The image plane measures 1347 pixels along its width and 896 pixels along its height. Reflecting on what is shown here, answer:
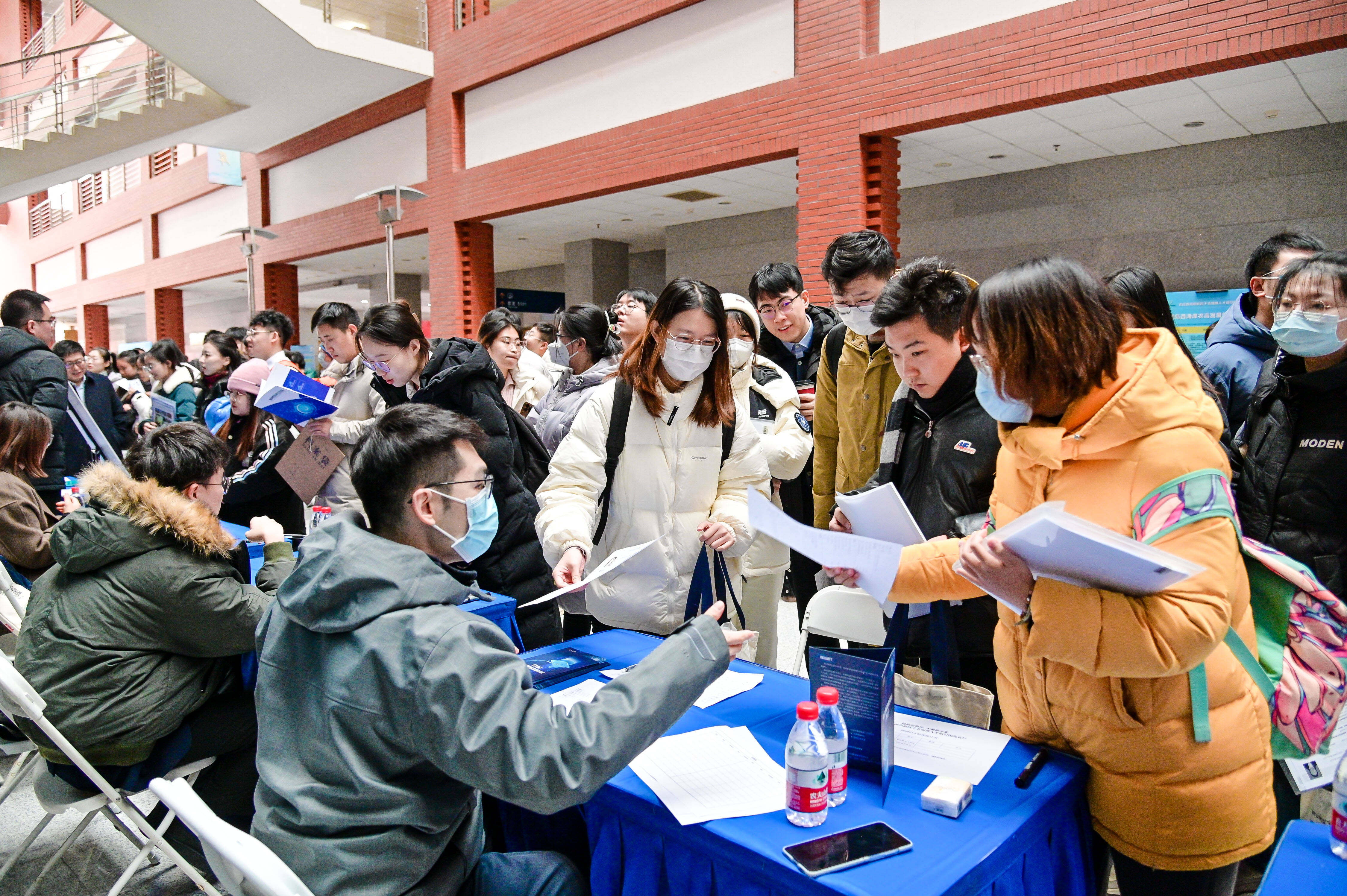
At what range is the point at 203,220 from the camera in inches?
705

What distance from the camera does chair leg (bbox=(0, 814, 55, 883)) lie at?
2.42 metres

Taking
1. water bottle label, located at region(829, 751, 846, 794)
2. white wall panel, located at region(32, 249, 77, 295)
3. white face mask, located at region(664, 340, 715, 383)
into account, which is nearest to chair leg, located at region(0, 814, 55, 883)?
white face mask, located at region(664, 340, 715, 383)

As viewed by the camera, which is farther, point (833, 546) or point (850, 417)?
point (850, 417)

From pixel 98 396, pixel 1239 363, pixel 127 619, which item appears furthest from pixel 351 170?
pixel 1239 363

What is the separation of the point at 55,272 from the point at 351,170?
59.4ft

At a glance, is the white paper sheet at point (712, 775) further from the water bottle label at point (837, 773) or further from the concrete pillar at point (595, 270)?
the concrete pillar at point (595, 270)

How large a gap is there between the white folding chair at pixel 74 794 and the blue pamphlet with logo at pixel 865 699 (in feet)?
4.97

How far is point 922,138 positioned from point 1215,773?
7.81 m

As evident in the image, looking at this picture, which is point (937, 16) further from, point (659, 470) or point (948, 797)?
point (948, 797)

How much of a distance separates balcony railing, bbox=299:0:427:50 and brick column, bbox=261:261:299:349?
5.59 meters

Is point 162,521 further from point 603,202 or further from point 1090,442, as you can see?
point 603,202

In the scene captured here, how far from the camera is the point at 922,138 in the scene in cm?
815

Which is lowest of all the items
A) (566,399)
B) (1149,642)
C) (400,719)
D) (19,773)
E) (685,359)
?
(19,773)

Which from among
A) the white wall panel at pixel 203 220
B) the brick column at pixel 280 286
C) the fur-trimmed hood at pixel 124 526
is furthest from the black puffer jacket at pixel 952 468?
the white wall panel at pixel 203 220
